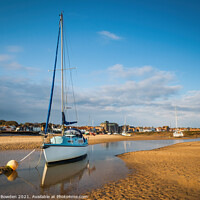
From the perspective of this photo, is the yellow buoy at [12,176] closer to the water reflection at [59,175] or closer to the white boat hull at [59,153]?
the water reflection at [59,175]

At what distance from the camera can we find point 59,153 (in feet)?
54.3

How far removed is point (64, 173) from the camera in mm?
13961

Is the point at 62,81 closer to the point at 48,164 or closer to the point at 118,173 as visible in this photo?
the point at 48,164

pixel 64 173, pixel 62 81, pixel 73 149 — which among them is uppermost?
pixel 62 81

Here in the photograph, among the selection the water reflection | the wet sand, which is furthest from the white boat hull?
the wet sand

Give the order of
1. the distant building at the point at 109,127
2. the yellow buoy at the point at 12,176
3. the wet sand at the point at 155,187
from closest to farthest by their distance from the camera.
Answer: the wet sand at the point at 155,187 → the yellow buoy at the point at 12,176 → the distant building at the point at 109,127

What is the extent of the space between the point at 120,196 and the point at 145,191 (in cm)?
167

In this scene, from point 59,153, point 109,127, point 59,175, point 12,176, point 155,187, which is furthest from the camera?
point 109,127

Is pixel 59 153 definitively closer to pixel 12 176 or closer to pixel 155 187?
pixel 12 176

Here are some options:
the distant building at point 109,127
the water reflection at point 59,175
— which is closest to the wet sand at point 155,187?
the water reflection at point 59,175

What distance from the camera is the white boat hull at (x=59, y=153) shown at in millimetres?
15711

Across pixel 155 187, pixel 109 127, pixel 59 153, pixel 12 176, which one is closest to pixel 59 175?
pixel 59 153

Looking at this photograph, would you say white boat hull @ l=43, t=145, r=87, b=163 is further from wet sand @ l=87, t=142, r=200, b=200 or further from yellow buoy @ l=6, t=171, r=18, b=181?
wet sand @ l=87, t=142, r=200, b=200

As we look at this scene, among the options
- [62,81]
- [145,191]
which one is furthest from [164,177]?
[62,81]
